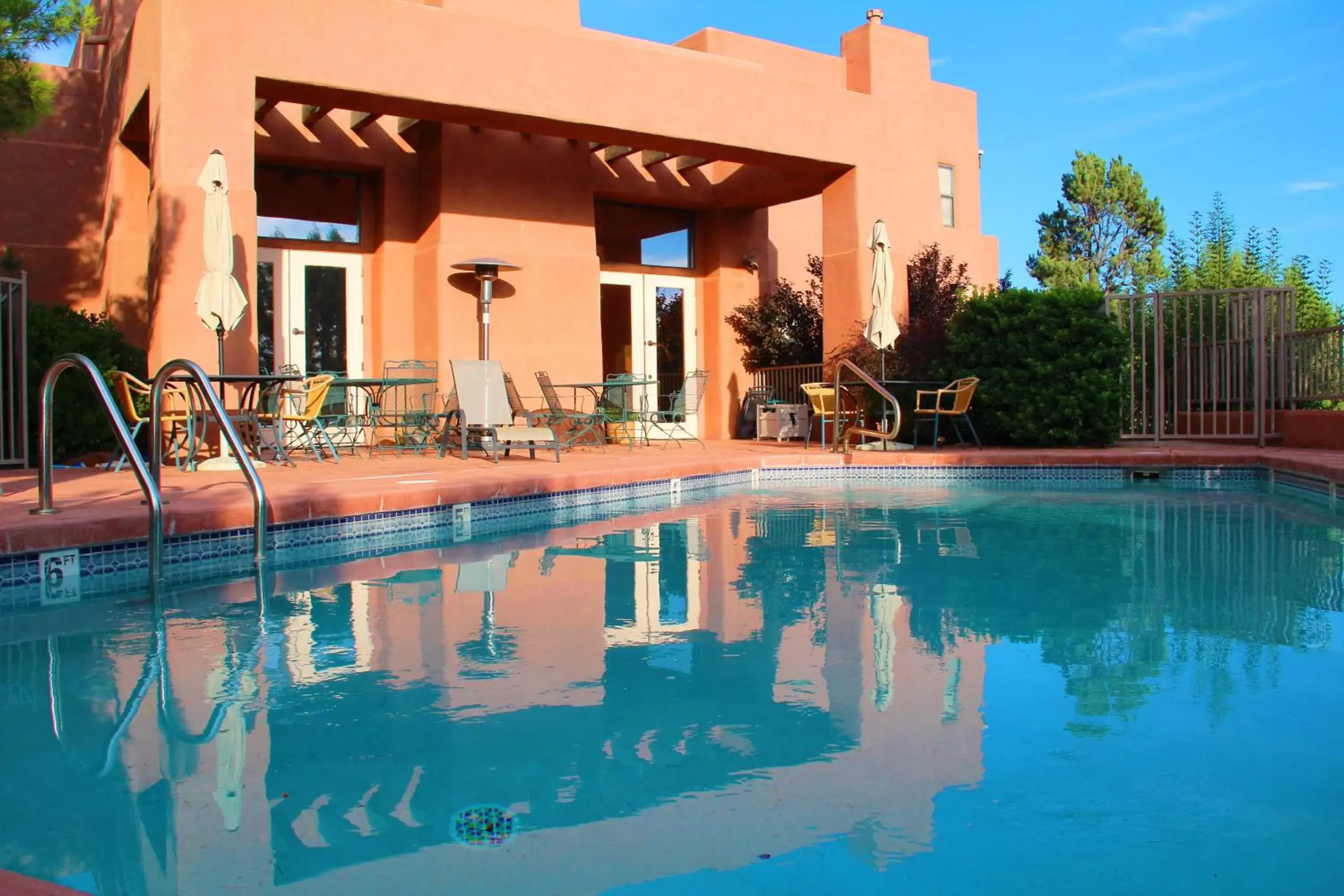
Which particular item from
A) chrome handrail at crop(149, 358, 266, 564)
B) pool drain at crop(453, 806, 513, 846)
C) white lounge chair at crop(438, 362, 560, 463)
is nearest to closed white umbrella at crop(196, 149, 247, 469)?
white lounge chair at crop(438, 362, 560, 463)

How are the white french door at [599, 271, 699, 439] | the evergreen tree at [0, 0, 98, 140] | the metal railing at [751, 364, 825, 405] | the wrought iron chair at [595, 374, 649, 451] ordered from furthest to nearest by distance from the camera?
the white french door at [599, 271, 699, 439], the metal railing at [751, 364, 825, 405], the wrought iron chair at [595, 374, 649, 451], the evergreen tree at [0, 0, 98, 140]

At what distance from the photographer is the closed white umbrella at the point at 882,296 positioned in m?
11.5

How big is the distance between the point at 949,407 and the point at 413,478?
6642mm

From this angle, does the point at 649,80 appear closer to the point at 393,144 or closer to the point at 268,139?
the point at 393,144

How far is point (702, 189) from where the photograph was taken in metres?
14.8

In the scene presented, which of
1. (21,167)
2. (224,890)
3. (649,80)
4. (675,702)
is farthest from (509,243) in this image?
(224,890)

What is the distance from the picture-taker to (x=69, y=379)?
343 inches

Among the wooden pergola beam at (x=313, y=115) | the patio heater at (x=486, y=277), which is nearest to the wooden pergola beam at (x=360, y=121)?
the wooden pergola beam at (x=313, y=115)

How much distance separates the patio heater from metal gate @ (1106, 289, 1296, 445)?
672 cm

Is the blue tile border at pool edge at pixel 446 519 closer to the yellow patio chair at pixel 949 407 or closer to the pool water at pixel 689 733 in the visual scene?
the pool water at pixel 689 733

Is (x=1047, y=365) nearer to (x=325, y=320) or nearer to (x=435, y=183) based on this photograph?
(x=435, y=183)

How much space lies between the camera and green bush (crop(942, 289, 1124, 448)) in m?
10.9

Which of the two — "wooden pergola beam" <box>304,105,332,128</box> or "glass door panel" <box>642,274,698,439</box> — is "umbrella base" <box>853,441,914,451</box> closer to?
"glass door panel" <box>642,274,698,439</box>

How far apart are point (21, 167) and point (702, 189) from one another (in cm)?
816
